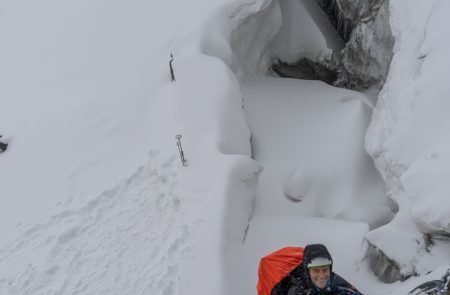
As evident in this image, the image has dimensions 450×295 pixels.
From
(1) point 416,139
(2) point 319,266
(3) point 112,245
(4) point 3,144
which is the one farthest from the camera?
(4) point 3,144

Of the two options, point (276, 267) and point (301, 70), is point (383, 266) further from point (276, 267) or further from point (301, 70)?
point (301, 70)

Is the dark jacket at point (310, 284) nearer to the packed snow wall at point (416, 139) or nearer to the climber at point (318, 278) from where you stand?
the climber at point (318, 278)

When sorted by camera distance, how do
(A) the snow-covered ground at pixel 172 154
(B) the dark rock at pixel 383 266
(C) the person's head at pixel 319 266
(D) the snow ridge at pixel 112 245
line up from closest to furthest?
(C) the person's head at pixel 319 266, (B) the dark rock at pixel 383 266, (D) the snow ridge at pixel 112 245, (A) the snow-covered ground at pixel 172 154

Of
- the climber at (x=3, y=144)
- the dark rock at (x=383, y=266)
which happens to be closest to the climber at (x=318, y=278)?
the dark rock at (x=383, y=266)

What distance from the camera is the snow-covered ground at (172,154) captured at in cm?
686

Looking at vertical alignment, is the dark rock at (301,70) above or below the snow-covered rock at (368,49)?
below

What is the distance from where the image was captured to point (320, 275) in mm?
5184

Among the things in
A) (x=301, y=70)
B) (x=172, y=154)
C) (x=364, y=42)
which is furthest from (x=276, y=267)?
(x=301, y=70)

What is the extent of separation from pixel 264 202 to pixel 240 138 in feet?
4.18

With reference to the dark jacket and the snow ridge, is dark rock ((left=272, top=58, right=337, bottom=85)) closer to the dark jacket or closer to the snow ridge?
the snow ridge

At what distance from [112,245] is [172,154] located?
6.33 feet

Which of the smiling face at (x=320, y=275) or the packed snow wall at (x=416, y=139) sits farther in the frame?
the packed snow wall at (x=416, y=139)

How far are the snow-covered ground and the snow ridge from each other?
20mm

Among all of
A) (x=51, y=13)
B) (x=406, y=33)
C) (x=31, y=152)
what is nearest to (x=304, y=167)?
(x=406, y=33)
